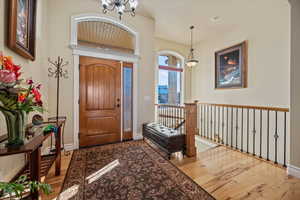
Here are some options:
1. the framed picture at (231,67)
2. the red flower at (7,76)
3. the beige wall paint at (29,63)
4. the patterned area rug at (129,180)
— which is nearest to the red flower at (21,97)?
the red flower at (7,76)

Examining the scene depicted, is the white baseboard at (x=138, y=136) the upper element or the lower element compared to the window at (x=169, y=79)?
lower

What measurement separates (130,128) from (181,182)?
6.63ft

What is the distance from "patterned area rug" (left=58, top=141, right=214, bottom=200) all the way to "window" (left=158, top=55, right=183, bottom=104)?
2.96m

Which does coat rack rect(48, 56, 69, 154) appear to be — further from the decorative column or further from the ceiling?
the decorative column

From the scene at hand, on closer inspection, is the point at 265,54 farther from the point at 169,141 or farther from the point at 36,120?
the point at 36,120

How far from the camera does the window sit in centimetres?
516

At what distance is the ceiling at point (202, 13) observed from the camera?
10.1ft

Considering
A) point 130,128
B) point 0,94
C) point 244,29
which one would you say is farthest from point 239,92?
point 0,94

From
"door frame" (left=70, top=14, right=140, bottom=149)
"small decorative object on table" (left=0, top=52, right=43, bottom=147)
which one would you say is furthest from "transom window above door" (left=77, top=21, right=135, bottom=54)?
"small decorative object on table" (left=0, top=52, right=43, bottom=147)

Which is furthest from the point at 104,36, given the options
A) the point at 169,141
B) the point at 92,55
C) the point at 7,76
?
the point at 7,76

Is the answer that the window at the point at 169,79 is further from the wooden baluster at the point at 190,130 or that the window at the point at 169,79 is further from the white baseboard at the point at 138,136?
the wooden baluster at the point at 190,130

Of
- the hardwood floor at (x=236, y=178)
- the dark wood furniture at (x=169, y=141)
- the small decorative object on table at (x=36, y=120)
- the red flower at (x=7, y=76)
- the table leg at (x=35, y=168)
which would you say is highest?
the red flower at (x=7, y=76)

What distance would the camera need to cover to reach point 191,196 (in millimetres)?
1553

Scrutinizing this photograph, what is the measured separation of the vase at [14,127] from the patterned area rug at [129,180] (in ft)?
3.16
